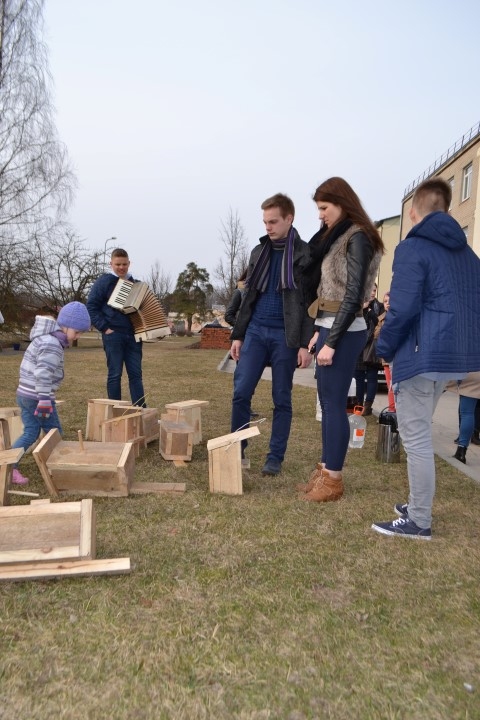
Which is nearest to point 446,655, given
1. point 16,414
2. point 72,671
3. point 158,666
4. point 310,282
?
point 158,666

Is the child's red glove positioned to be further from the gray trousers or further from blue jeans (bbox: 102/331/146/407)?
the gray trousers

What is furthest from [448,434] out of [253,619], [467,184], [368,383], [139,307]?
[467,184]

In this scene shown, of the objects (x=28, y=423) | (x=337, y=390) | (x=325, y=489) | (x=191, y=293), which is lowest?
(x=325, y=489)

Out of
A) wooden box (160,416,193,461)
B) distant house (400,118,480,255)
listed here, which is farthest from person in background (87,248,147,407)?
distant house (400,118,480,255)

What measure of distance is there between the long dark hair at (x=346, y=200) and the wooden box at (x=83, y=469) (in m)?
2.17

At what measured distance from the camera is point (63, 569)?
8.50 ft

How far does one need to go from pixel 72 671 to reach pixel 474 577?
6.26ft

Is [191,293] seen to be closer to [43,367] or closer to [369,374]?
[369,374]

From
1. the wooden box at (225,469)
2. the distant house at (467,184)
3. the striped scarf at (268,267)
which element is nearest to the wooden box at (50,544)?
the wooden box at (225,469)

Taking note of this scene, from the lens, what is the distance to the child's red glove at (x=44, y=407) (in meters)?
4.23

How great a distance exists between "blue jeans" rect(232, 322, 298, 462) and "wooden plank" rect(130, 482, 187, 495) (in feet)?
2.49

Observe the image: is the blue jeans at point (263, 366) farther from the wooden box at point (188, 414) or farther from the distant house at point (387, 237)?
the distant house at point (387, 237)

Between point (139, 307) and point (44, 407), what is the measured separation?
6.85ft

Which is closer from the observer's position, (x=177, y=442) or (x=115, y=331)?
(x=177, y=442)
